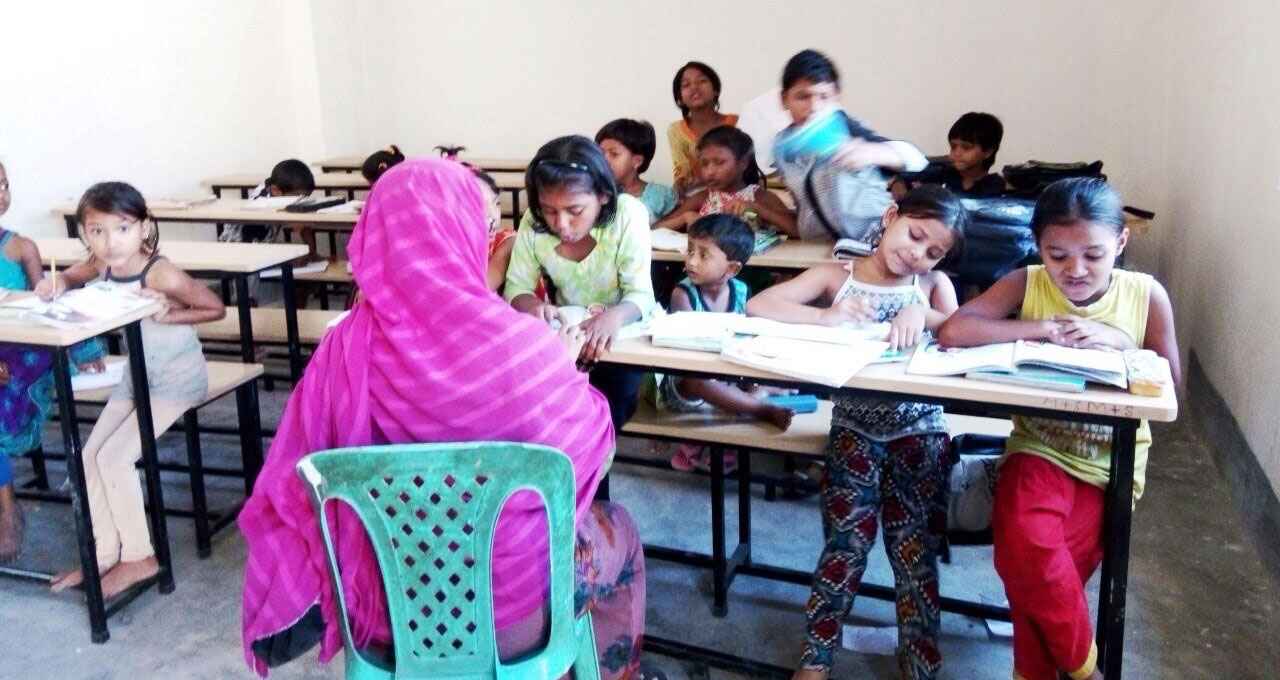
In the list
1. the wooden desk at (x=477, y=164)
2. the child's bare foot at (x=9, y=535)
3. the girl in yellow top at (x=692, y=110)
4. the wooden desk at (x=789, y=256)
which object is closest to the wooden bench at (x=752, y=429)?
the wooden desk at (x=789, y=256)

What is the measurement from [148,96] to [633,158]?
3.00 m

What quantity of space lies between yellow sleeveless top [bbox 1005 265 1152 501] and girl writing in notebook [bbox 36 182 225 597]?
80.1 inches

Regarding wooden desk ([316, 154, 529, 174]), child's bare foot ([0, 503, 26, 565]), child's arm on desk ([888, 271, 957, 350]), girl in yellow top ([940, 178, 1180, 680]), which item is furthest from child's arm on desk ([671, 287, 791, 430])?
wooden desk ([316, 154, 529, 174])

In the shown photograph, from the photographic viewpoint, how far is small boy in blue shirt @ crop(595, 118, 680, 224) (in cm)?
394

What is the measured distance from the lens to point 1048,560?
1.82 m

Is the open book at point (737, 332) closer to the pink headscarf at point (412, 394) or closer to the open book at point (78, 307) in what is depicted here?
the pink headscarf at point (412, 394)

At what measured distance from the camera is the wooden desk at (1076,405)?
1631mm

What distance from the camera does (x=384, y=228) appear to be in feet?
5.11

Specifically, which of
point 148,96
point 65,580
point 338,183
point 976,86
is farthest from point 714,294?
point 148,96

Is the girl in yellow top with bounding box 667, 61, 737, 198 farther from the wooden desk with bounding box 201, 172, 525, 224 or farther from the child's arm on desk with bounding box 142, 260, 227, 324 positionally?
the child's arm on desk with bounding box 142, 260, 227, 324

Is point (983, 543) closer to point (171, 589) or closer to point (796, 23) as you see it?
point (171, 589)

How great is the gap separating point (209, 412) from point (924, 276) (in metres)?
3.04

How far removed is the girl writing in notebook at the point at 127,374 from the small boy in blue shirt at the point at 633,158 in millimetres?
1664

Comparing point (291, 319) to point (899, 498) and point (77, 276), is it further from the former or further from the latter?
point (899, 498)
